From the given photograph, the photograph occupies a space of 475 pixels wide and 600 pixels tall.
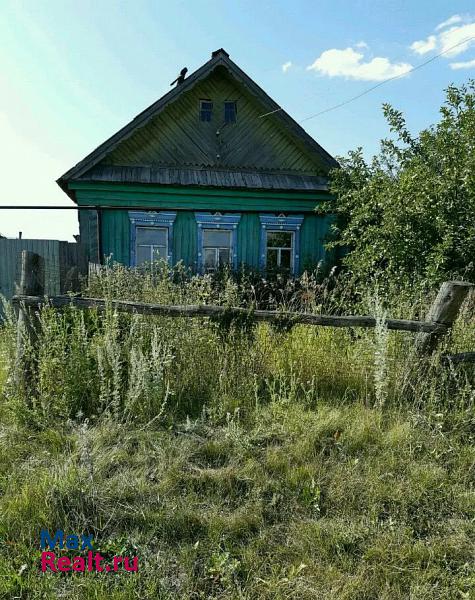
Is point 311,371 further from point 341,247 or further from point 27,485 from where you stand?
point 341,247

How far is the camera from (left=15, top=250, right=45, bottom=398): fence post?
3.34 meters

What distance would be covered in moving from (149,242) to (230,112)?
13.9ft

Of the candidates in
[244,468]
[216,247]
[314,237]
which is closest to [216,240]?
[216,247]

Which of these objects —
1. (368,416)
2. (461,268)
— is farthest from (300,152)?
(368,416)

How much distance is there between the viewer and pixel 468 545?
2.14 meters

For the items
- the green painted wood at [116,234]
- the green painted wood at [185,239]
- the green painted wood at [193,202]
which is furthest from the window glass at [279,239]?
the green painted wood at [116,234]

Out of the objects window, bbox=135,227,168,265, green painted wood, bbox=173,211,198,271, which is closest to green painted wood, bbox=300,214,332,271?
green painted wood, bbox=173,211,198,271

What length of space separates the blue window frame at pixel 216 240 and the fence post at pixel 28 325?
6.84m

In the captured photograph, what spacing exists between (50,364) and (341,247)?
888cm

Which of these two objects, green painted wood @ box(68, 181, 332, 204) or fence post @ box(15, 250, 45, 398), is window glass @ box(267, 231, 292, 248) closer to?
green painted wood @ box(68, 181, 332, 204)

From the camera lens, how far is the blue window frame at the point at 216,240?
1033cm

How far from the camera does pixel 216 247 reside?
10594 mm

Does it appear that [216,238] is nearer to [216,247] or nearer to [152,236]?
[216,247]

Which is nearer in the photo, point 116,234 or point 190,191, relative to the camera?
point 116,234
